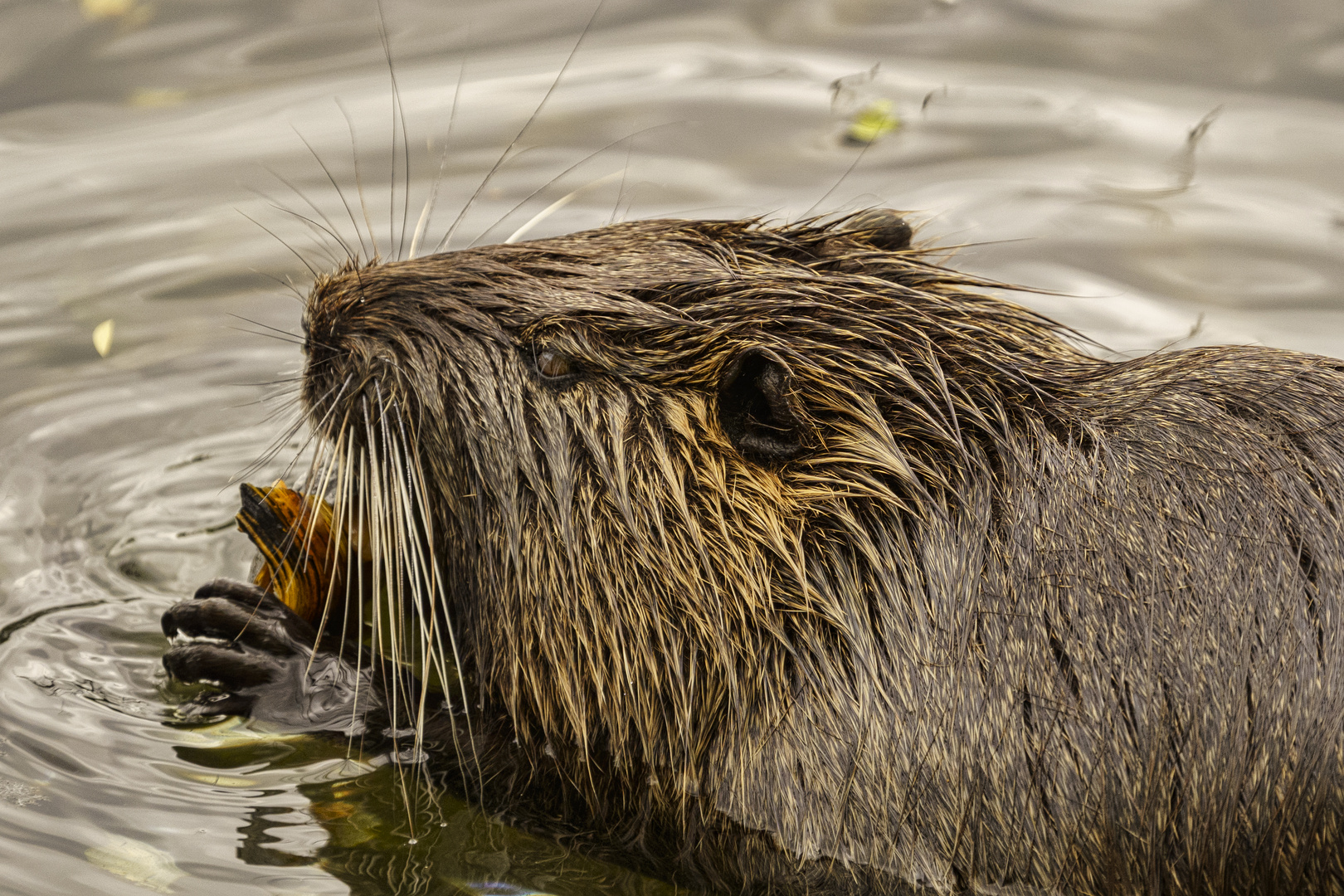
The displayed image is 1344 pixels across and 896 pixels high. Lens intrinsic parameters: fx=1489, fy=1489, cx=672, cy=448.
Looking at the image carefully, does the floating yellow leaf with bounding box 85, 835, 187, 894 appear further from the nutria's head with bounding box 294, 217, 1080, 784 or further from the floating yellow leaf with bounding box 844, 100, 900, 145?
the floating yellow leaf with bounding box 844, 100, 900, 145

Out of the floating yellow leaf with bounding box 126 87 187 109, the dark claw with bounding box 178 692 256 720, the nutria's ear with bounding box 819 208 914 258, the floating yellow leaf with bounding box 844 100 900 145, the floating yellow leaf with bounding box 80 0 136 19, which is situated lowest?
the dark claw with bounding box 178 692 256 720

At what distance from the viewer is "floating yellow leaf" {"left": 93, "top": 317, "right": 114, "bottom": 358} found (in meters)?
4.55

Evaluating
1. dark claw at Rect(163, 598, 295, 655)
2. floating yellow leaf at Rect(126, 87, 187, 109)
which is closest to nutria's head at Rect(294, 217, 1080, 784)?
dark claw at Rect(163, 598, 295, 655)

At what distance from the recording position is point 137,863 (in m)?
2.84

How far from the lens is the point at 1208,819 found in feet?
7.95

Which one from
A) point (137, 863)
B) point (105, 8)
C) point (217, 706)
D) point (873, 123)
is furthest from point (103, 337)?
point (873, 123)

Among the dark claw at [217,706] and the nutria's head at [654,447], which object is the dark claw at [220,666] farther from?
the nutria's head at [654,447]

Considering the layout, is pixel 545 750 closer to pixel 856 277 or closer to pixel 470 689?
pixel 470 689

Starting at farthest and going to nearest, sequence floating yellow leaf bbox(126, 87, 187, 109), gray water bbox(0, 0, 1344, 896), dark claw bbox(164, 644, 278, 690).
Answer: floating yellow leaf bbox(126, 87, 187, 109), gray water bbox(0, 0, 1344, 896), dark claw bbox(164, 644, 278, 690)

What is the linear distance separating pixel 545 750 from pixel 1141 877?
1180mm

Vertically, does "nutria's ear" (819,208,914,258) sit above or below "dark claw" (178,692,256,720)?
above

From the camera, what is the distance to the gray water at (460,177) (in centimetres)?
400

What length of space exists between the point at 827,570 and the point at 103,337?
9.18 ft

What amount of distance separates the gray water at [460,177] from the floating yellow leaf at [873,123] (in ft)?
0.16
